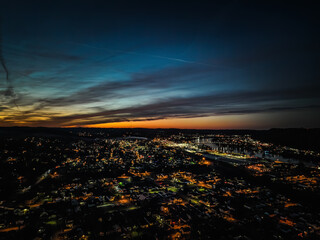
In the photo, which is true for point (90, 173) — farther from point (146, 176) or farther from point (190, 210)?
point (190, 210)

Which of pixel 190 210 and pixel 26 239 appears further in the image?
pixel 190 210

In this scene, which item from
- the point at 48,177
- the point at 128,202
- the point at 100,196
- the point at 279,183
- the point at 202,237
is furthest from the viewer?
the point at 48,177

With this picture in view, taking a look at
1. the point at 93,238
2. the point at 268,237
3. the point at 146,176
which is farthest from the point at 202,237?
the point at 146,176

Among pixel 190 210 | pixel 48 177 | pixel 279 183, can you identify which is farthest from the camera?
pixel 48 177

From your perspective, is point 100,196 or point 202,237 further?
point 100,196

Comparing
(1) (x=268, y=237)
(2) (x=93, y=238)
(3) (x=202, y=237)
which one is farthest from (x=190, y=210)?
(2) (x=93, y=238)

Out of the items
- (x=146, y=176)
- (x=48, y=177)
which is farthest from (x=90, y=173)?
(x=146, y=176)

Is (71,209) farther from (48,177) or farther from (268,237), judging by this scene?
(268,237)

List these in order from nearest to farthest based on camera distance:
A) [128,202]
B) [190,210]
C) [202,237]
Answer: [202,237] < [190,210] < [128,202]

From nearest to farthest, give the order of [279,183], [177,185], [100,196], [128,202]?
[128,202], [100,196], [177,185], [279,183]
